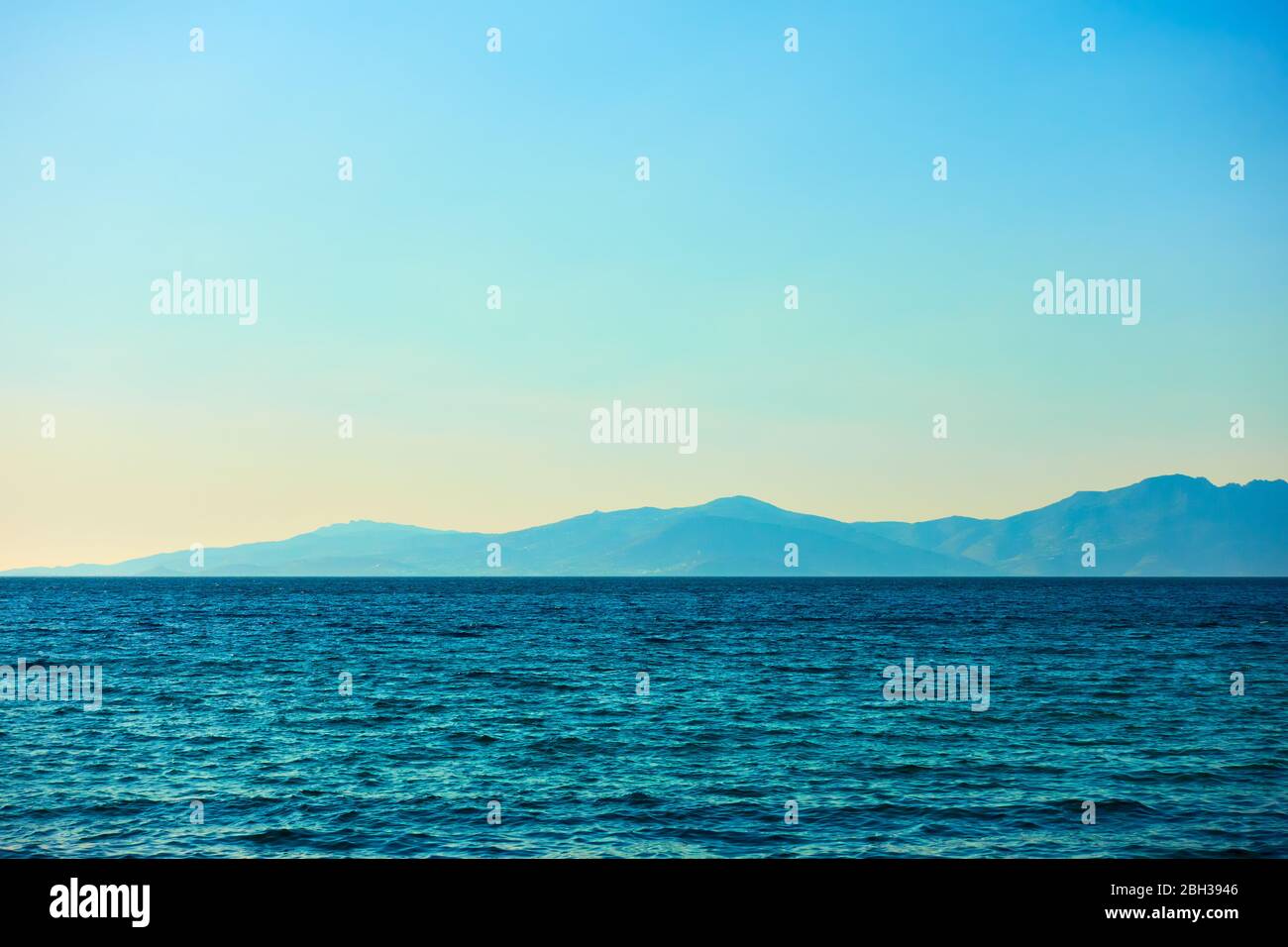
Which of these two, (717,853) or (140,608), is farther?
(140,608)

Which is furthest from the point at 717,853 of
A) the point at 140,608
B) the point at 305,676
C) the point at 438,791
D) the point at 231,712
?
the point at 140,608

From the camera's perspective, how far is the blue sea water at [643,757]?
18.8 metres

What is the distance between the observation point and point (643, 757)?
25906mm

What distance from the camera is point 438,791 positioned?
73.0ft

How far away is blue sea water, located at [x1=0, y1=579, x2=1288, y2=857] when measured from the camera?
61.5 ft
